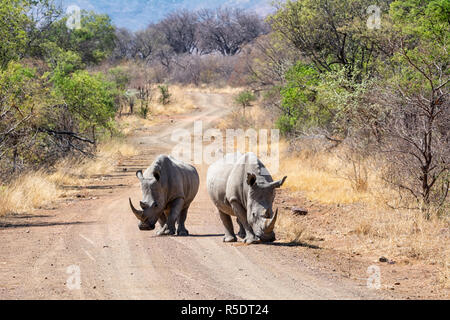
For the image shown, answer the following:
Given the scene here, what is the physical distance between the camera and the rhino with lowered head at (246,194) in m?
10.1

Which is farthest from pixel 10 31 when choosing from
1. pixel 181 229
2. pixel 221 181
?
pixel 221 181

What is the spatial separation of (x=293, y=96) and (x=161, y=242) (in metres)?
12.2

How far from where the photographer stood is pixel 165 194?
11781 millimetres

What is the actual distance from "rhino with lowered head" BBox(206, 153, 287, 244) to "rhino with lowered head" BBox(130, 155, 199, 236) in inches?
30.6

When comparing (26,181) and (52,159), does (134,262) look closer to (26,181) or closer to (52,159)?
(26,181)

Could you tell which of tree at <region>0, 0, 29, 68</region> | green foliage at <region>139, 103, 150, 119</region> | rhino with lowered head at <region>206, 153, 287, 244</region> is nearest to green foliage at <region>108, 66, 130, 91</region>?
green foliage at <region>139, 103, 150, 119</region>

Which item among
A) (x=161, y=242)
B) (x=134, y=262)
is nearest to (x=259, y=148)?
(x=161, y=242)

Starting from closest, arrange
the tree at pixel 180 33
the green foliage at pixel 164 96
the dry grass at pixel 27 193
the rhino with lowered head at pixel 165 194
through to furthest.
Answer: the rhino with lowered head at pixel 165 194 < the dry grass at pixel 27 193 < the green foliage at pixel 164 96 < the tree at pixel 180 33

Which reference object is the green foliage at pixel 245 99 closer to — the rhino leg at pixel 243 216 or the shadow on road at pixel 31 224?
the shadow on road at pixel 31 224

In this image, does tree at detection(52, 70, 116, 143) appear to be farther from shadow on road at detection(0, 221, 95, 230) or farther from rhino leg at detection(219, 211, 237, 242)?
rhino leg at detection(219, 211, 237, 242)

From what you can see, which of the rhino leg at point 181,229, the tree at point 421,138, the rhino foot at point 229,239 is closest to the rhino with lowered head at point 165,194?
the rhino leg at point 181,229

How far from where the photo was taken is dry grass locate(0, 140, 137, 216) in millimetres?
15281

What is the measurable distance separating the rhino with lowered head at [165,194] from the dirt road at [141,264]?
0.36 metres

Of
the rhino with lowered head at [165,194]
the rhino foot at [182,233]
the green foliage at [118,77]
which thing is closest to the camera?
the rhino with lowered head at [165,194]
